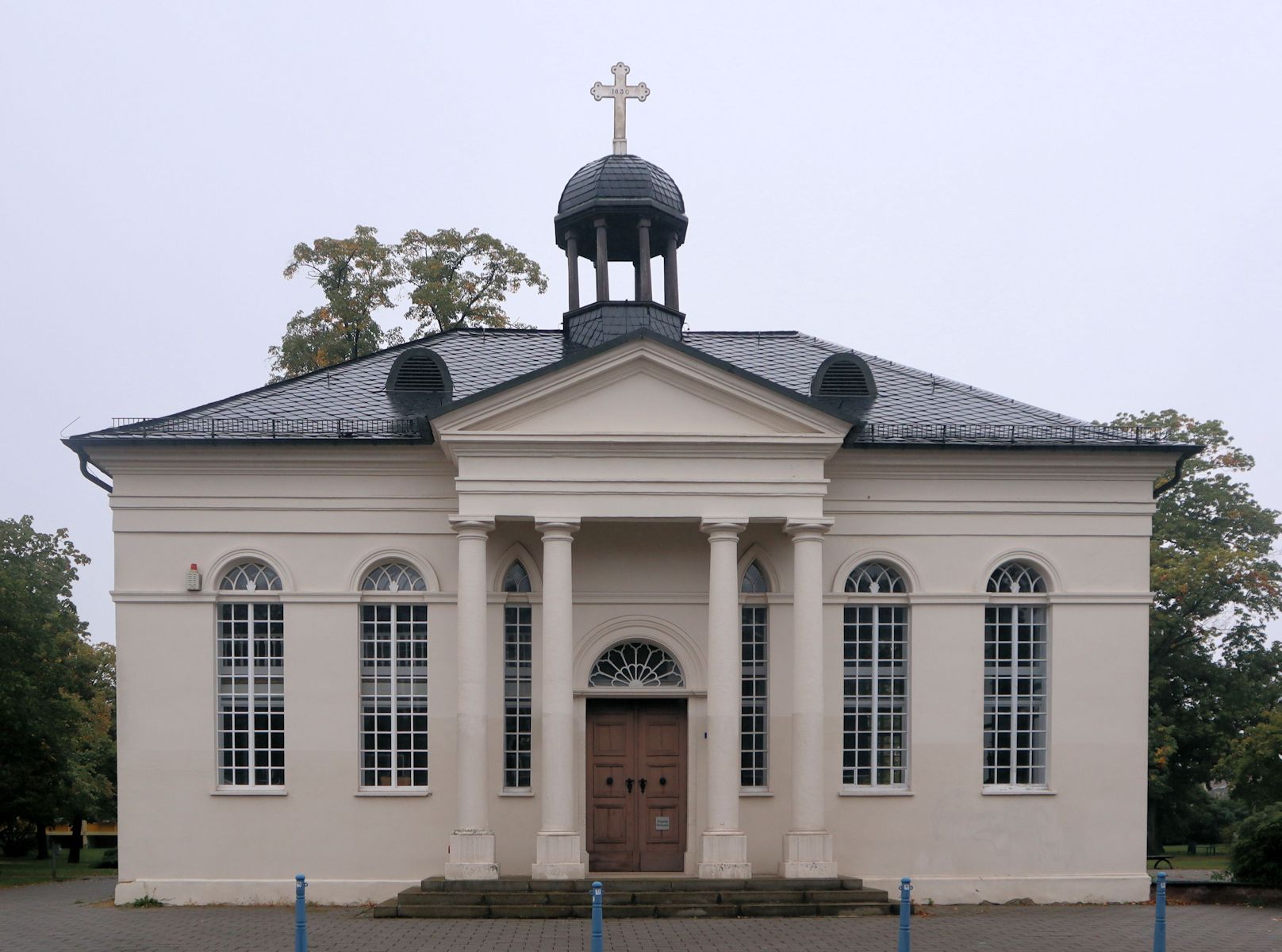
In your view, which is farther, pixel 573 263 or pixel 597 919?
pixel 573 263

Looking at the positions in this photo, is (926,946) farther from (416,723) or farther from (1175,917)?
(416,723)

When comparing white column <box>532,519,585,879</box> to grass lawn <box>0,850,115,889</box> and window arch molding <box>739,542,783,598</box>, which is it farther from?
grass lawn <box>0,850,115,889</box>

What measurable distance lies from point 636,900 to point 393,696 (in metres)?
4.87

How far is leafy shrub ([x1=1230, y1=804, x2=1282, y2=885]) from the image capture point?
19.8 metres

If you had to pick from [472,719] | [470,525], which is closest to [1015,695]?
[472,719]

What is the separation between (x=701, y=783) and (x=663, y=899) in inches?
103

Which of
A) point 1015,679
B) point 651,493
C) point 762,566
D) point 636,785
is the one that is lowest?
point 636,785

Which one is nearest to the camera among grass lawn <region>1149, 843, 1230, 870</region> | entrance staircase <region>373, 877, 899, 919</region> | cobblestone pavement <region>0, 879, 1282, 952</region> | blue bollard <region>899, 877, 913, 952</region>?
blue bollard <region>899, 877, 913, 952</region>

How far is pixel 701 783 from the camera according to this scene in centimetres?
1994

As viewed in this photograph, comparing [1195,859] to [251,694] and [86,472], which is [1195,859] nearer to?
[251,694]

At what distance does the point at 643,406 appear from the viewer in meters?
19.2

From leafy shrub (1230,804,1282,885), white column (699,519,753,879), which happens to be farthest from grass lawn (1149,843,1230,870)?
white column (699,519,753,879)

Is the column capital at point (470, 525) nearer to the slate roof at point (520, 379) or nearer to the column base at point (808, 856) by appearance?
the slate roof at point (520, 379)

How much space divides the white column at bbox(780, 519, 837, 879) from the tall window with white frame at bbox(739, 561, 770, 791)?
1008 millimetres
